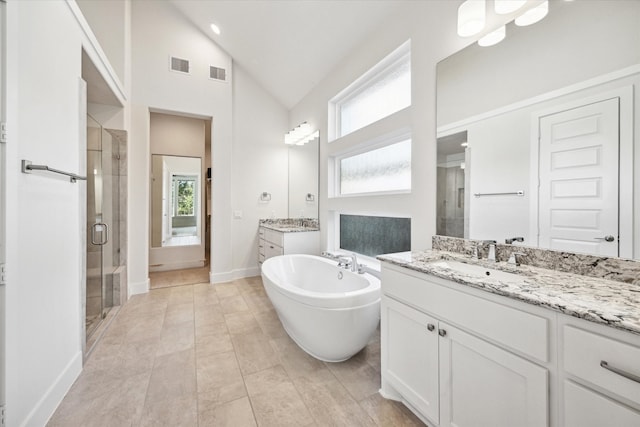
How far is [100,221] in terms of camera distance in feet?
8.63

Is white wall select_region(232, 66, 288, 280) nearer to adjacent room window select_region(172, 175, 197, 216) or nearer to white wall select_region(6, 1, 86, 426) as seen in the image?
adjacent room window select_region(172, 175, 197, 216)

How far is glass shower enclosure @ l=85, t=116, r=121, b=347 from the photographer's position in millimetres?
2374

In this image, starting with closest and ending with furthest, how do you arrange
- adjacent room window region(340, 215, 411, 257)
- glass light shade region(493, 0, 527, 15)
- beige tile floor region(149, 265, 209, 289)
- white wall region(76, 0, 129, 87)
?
glass light shade region(493, 0, 527, 15) < adjacent room window region(340, 215, 411, 257) < white wall region(76, 0, 129, 87) < beige tile floor region(149, 265, 209, 289)

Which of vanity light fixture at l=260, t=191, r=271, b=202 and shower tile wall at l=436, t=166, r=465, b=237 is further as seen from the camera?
vanity light fixture at l=260, t=191, r=271, b=202

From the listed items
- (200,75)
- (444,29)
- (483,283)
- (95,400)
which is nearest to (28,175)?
(95,400)

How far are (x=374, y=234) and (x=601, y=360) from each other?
6.85 feet

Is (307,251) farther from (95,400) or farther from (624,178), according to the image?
(624,178)

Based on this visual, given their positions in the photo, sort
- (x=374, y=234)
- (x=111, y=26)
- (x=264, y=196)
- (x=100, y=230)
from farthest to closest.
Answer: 1. (x=264, y=196)
2. (x=111, y=26)
3. (x=374, y=234)
4. (x=100, y=230)

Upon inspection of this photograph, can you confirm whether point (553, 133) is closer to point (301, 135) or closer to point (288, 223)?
point (301, 135)

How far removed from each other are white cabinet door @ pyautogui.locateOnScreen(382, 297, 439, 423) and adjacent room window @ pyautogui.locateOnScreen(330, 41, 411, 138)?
180cm

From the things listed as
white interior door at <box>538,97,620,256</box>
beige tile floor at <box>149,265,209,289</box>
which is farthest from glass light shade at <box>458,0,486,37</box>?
beige tile floor at <box>149,265,209,289</box>

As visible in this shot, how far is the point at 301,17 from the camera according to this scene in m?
2.71

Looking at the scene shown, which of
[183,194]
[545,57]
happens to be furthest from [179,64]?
[545,57]

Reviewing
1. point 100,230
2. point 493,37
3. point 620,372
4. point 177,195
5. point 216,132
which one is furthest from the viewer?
point 177,195
